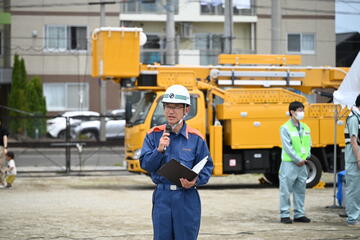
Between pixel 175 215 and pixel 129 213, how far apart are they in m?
Result: 7.10

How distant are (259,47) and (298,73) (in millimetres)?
19758

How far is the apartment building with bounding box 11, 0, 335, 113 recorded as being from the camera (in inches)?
1613

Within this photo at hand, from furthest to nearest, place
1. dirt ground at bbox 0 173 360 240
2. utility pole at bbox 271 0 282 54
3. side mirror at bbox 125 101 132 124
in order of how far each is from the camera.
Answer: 1. utility pole at bbox 271 0 282 54
2. side mirror at bbox 125 101 132 124
3. dirt ground at bbox 0 173 360 240

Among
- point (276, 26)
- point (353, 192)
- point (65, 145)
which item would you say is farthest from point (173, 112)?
point (276, 26)

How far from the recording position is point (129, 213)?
14.4m

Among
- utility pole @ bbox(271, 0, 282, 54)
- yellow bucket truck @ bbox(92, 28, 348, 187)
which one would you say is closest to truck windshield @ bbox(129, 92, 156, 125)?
yellow bucket truck @ bbox(92, 28, 348, 187)

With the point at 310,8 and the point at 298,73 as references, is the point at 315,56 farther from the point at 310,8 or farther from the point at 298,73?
the point at 298,73

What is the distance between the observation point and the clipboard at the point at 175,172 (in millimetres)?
7219

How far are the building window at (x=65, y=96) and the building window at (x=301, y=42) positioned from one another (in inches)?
427

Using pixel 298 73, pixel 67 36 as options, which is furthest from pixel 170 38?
pixel 298 73

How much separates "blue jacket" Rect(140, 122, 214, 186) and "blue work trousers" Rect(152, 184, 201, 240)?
0.46ft

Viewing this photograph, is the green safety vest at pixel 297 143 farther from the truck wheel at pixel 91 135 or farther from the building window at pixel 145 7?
the building window at pixel 145 7

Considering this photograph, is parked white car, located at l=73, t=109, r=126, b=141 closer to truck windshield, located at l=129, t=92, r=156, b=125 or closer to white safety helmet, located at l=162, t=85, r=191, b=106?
truck windshield, located at l=129, t=92, r=156, b=125

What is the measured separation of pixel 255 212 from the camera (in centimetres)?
1469
